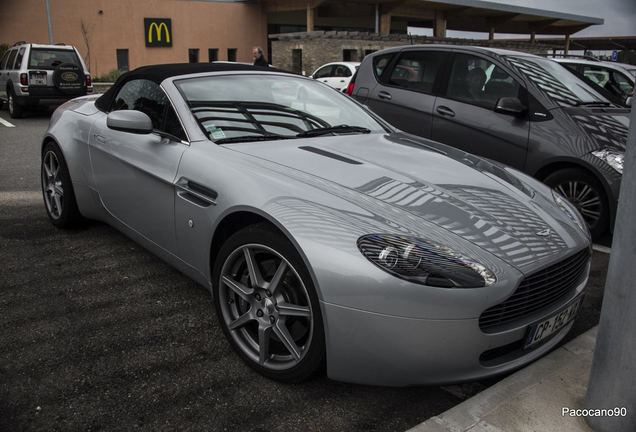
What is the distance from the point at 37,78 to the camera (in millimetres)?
12586

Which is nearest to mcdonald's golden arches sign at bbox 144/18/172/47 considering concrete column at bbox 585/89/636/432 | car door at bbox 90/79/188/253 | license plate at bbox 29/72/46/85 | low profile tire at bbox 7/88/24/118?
low profile tire at bbox 7/88/24/118

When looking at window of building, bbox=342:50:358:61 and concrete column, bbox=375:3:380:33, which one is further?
concrete column, bbox=375:3:380:33

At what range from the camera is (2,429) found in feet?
6.88

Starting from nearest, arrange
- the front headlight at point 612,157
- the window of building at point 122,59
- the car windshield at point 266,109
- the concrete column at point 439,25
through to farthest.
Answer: the car windshield at point 266,109
the front headlight at point 612,157
the window of building at point 122,59
the concrete column at point 439,25

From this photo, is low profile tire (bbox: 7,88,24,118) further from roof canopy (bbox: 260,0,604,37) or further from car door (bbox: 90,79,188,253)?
roof canopy (bbox: 260,0,604,37)

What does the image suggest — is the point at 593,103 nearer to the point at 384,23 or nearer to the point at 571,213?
the point at 571,213

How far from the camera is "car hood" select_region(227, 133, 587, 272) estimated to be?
2.25 metres

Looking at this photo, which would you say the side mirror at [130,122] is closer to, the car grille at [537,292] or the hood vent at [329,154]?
the hood vent at [329,154]

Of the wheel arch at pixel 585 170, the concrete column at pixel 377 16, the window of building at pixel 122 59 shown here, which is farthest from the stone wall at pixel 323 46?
the wheel arch at pixel 585 170

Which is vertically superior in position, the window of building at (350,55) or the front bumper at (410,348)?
the window of building at (350,55)

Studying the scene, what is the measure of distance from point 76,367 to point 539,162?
412 centimetres

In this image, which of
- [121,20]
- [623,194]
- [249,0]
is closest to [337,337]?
[623,194]

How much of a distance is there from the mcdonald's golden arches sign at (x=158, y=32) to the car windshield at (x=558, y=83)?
91.5ft

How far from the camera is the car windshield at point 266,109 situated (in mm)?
3119
